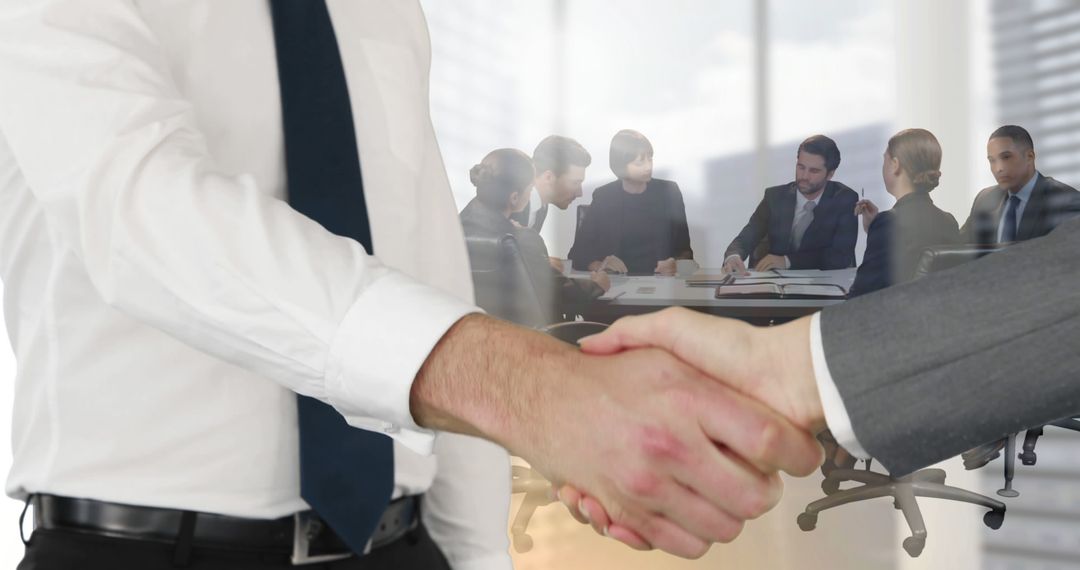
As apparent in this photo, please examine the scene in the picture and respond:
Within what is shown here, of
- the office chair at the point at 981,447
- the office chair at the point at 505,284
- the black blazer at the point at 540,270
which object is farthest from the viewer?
the black blazer at the point at 540,270

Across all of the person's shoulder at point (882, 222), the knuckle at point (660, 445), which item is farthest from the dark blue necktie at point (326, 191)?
the person's shoulder at point (882, 222)

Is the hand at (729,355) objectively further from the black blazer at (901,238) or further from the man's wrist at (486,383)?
the black blazer at (901,238)

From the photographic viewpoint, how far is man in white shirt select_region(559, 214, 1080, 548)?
2.20 feet

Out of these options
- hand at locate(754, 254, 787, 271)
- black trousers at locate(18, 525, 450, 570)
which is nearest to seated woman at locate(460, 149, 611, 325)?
hand at locate(754, 254, 787, 271)

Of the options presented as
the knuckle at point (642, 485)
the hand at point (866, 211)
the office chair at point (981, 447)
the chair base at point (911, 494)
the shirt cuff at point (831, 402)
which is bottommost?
the chair base at point (911, 494)

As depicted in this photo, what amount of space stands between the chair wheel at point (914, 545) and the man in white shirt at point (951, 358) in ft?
12.4

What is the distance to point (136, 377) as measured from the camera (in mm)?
875

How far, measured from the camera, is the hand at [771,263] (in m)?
5.71

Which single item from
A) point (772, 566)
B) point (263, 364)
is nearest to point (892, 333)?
point (263, 364)

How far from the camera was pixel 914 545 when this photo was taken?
4.17 m

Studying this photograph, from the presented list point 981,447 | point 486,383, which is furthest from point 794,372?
point 981,447

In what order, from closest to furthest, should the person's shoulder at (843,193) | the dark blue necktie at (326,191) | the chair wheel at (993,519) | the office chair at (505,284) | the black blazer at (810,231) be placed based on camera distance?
the dark blue necktie at (326,191)
the chair wheel at (993,519)
the office chair at (505,284)
the black blazer at (810,231)
the person's shoulder at (843,193)

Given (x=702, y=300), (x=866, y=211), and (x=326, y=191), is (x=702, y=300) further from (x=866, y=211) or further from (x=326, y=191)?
(x=326, y=191)

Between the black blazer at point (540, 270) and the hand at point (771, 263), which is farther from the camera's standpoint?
the hand at point (771, 263)
